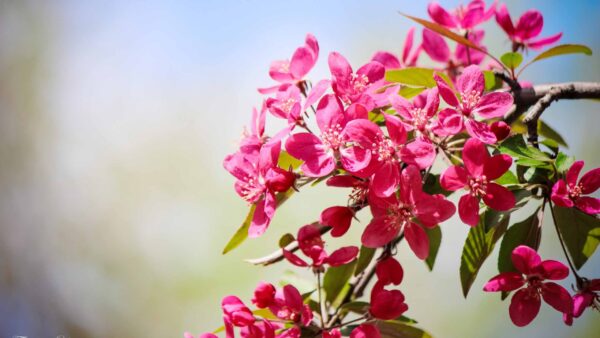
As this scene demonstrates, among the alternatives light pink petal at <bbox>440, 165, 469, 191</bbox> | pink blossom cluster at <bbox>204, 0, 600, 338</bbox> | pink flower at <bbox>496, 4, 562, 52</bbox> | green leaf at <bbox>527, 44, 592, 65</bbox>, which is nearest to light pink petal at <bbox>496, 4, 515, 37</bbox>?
pink flower at <bbox>496, 4, 562, 52</bbox>

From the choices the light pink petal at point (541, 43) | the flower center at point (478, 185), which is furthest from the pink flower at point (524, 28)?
the flower center at point (478, 185)

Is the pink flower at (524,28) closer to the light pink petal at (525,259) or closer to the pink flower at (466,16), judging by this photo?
the pink flower at (466,16)

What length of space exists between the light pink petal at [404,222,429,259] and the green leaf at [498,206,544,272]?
0.09 meters

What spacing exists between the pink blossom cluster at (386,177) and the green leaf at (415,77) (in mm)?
34

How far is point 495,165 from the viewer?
16.8 inches

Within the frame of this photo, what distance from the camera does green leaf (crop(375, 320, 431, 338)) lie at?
0.53m

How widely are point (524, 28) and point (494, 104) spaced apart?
0.26 m

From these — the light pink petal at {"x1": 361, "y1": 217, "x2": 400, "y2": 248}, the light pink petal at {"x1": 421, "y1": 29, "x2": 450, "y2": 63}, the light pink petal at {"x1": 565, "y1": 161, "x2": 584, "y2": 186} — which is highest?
the light pink petal at {"x1": 421, "y1": 29, "x2": 450, "y2": 63}

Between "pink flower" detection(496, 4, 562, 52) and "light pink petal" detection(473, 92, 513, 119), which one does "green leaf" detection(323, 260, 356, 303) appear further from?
"pink flower" detection(496, 4, 562, 52)

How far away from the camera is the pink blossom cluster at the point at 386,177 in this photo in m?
0.43

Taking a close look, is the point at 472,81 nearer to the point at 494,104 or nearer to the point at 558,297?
the point at 494,104

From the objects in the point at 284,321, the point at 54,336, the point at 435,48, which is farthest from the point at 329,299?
the point at 54,336

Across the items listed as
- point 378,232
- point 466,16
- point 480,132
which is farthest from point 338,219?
point 466,16

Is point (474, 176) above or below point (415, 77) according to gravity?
below
